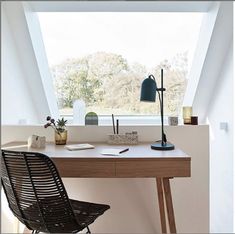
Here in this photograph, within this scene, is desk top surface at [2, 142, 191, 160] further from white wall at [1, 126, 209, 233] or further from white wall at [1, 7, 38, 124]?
white wall at [1, 7, 38, 124]

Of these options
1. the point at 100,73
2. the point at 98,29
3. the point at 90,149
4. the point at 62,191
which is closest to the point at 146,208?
the point at 90,149

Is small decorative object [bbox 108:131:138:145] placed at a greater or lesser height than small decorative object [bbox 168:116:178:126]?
lesser

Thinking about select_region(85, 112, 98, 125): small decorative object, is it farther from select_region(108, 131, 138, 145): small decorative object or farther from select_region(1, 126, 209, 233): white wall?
select_region(108, 131, 138, 145): small decorative object

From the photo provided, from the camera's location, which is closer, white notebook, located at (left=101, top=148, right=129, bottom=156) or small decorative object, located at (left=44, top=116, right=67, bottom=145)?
white notebook, located at (left=101, top=148, right=129, bottom=156)

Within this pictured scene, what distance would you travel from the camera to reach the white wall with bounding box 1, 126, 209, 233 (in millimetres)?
2047

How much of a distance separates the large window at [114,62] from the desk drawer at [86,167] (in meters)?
0.66

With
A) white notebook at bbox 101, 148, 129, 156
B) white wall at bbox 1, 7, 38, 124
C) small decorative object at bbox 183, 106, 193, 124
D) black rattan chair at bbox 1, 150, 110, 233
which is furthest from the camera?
small decorative object at bbox 183, 106, 193, 124

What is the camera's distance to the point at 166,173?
1.54 metres

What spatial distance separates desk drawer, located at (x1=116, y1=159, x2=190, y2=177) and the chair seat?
23cm

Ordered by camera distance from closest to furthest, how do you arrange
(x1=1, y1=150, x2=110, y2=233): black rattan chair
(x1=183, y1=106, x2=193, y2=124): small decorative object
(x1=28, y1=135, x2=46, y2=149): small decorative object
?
(x1=1, y1=150, x2=110, y2=233): black rattan chair → (x1=28, y1=135, x2=46, y2=149): small decorative object → (x1=183, y1=106, x2=193, y2=124): small decorative object

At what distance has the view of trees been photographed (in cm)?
217

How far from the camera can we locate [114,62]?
2412 mm

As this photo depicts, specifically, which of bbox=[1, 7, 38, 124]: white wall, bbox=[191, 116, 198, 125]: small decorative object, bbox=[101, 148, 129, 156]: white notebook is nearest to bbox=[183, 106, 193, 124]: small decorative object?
bbox=[191, 116, 198, 125]: small decorative object

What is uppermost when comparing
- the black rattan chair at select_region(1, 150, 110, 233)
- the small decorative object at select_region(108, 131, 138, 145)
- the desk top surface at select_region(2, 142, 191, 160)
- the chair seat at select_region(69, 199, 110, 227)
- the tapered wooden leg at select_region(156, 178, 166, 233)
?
the small decorative object at select_region(108, 131, 138, 145)
